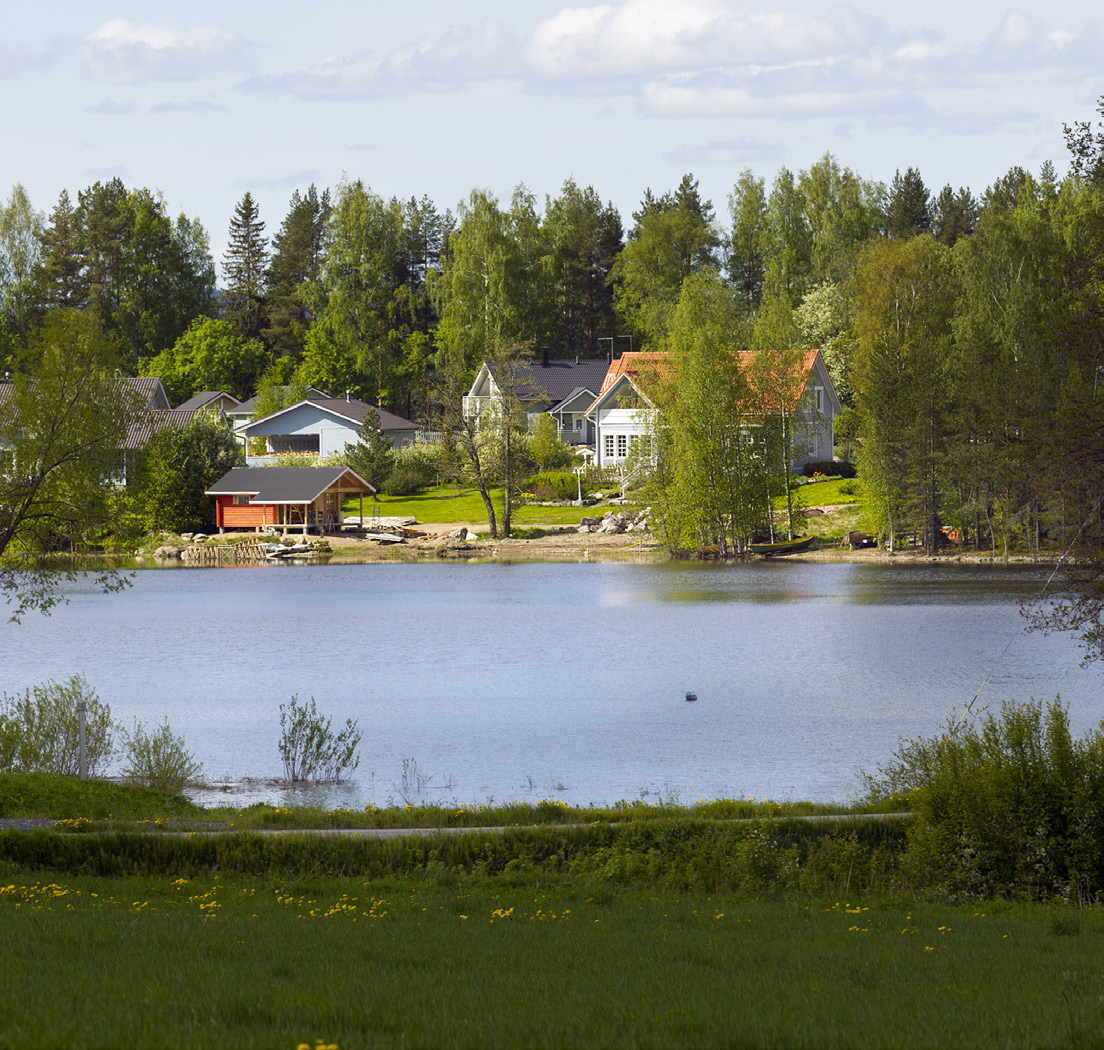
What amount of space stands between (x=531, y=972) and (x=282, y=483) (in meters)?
71.1

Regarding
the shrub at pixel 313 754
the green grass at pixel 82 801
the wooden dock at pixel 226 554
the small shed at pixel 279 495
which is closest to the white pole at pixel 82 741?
the green grass at pixel 82 801

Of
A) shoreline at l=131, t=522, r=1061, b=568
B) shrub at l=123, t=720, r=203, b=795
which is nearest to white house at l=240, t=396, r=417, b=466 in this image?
shoreline at l=131, t=522, r=1061, b=568

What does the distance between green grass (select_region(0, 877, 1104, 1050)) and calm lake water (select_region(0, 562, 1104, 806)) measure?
346 inches

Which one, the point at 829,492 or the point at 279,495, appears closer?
the point at 829,492

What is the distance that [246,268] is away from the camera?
385ft

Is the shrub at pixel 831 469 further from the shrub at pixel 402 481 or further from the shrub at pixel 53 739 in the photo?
the shrub at pixel 53 739

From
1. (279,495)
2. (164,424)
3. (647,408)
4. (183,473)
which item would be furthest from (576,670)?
(183,473)

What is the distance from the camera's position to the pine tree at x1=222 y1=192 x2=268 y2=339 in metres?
115

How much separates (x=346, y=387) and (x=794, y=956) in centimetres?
9759

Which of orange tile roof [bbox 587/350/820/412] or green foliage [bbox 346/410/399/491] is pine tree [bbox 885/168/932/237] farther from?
green foliage [bbox 346/410/399/491]

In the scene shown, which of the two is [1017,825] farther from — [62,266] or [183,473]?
[62,266]

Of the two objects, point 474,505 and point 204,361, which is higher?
point 204,361

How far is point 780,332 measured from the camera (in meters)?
69.6

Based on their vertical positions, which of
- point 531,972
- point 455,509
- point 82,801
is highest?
point 455,509
